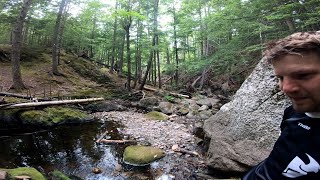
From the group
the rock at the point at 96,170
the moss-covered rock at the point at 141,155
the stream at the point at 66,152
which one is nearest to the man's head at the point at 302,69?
the stream at the point at 66,152

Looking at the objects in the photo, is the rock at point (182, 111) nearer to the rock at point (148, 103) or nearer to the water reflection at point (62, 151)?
the rock at point (148, 103)

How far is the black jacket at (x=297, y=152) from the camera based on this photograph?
1076 mm

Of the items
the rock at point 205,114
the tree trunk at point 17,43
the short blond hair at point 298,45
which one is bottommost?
the rock at point 205,114

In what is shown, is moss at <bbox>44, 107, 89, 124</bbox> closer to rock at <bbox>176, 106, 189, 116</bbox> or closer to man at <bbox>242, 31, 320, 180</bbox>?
rock at <bbox>176, 106, 189, 116</bbox>

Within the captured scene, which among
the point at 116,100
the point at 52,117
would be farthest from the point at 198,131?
the point at 116,100

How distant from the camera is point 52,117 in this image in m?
9.80

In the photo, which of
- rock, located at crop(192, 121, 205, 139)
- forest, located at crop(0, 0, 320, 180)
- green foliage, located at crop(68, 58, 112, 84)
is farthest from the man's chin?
green foliage, located at crop(68, 58, 112, 84)

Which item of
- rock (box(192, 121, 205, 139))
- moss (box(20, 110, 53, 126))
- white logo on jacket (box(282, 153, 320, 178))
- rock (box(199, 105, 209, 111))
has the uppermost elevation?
white logo on jacket (box(282, 153, 320, 178))

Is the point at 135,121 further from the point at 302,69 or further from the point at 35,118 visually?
the point at 302,69

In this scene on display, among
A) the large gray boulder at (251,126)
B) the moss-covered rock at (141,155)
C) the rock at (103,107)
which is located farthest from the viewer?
the rock at (103,107)

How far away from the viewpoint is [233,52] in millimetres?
13219

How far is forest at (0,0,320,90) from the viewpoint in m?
10.3

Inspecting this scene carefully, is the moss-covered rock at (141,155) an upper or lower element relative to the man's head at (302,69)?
lower

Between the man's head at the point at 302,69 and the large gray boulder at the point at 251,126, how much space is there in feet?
13.9
